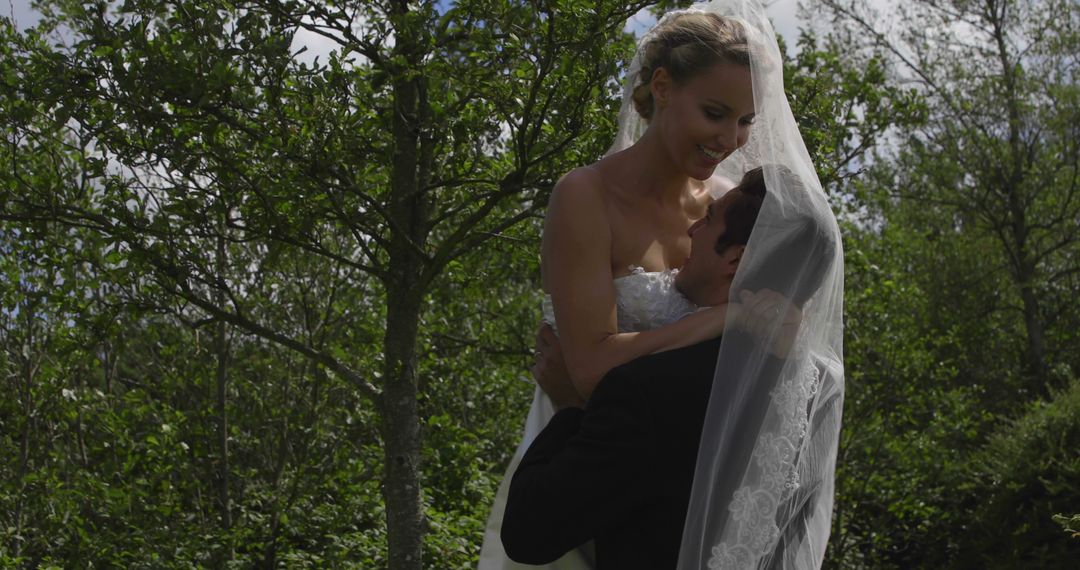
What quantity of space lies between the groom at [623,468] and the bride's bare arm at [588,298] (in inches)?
2.2

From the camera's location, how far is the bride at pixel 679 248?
231 centimetres

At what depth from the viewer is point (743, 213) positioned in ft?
7.87

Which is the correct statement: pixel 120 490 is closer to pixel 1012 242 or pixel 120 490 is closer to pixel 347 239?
pixel 347 239

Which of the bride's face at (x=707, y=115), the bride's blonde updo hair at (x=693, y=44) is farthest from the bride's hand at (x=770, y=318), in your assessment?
the bride's blonde updo hair at (x=693, y=44)

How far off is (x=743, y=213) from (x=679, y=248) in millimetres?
352

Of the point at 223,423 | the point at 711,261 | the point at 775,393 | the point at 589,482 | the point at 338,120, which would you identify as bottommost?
the point at 589,482

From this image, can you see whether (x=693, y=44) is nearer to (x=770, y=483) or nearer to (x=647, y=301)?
(x=647, y=301)

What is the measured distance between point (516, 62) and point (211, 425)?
3.69 meters

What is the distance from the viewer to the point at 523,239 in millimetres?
5496

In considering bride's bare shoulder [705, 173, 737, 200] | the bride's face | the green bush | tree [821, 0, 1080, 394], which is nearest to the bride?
the bride's face

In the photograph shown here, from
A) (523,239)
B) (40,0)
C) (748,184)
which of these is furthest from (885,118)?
(40,0)

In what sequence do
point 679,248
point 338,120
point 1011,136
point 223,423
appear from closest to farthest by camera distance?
point 679,248 < point 338,120 < point 223,423 < point 1011,136

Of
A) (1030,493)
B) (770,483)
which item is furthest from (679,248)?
(1030,493)

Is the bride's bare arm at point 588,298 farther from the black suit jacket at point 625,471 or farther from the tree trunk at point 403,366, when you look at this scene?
the tree trunk at point 403,366
